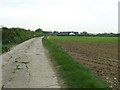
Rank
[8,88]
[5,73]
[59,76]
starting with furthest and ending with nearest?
[5,73], [59,76], [8,88]

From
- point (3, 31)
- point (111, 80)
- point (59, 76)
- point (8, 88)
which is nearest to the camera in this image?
point (8, 88)

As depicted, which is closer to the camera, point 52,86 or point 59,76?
point 52,86

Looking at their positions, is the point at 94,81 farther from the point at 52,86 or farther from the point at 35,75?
the point at 35,75

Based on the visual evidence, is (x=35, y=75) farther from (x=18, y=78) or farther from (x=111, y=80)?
(x=111, y=80)

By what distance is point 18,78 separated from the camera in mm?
12812

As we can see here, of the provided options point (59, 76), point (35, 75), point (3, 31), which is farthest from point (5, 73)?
point (3, 31)

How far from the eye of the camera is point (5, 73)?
566 inches

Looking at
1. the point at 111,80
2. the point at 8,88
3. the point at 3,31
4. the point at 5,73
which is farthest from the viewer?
the point at 3,31

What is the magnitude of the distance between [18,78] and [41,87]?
90.5 inches

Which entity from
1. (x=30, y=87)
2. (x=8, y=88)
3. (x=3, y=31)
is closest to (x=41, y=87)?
(x=30, y=87)

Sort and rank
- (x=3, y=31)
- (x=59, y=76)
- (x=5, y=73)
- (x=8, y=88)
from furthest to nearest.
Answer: (x=3, y=31) → (x=5, y=73) → (x=59, y=76) → (x=8, y=88)

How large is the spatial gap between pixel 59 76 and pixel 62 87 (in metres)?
2.43

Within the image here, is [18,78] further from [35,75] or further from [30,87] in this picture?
[30,87]

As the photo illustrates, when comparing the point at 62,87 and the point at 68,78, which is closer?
the point at 62,87
